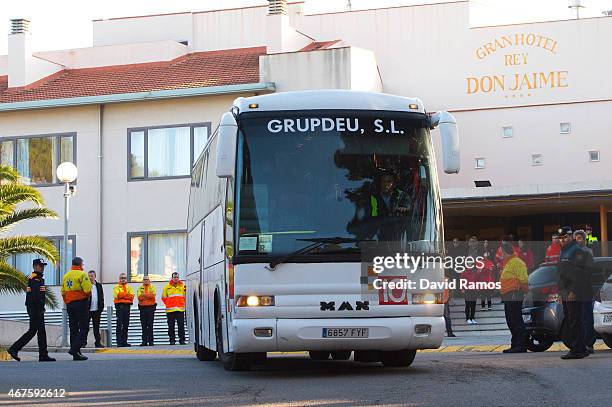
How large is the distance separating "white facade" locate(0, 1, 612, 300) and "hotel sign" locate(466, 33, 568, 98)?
0.03 meters

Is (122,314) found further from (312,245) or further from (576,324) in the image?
(312,245)

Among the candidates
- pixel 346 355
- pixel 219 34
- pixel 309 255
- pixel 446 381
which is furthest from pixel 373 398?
pixel 219 34

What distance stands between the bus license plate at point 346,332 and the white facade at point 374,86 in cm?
2170

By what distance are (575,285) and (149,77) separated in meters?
23.8

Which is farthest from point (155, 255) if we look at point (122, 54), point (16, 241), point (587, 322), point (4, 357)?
point (587, 322)

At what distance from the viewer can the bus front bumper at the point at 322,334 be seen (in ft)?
45.4

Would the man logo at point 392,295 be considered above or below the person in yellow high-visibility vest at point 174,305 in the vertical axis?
above

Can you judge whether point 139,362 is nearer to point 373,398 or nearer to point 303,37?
point 373,398

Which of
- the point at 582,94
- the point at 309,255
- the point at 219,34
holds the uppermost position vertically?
the point at 219,34

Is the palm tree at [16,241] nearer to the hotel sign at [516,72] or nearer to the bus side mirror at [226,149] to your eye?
the hotel sign at [516,72]

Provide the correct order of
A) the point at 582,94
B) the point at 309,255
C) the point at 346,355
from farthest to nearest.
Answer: the point at 582,94 < the point at 346,355 < the point at 309,255

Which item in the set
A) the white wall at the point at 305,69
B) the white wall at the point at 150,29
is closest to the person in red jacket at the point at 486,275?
the white wall at the point at 305,69

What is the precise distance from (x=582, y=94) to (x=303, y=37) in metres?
9.30

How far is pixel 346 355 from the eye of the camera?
1927cm
